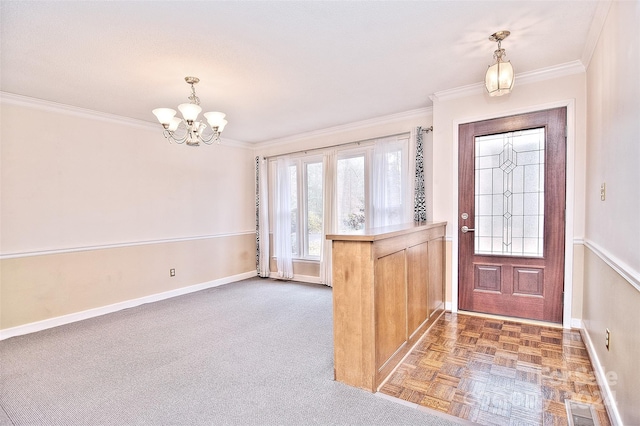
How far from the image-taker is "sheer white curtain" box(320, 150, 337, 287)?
4.87 metres

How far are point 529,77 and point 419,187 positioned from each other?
1566 mm

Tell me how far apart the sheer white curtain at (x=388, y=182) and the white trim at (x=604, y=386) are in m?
2.23

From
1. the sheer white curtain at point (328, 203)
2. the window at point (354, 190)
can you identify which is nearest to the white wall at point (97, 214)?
the window at point (354, 190)

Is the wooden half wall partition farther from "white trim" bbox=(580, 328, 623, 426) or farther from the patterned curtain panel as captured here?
the patterned curtain panel

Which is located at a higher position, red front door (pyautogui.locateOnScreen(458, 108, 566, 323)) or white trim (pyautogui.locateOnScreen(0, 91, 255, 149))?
white trim (pyautogui.locateOnScreen(0, 91, 255, 149))

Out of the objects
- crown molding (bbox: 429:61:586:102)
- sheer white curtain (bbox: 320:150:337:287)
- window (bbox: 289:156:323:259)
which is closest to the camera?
crown molding (bbox: 429:61:586:102)

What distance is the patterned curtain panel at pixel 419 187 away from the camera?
3967 millimetres

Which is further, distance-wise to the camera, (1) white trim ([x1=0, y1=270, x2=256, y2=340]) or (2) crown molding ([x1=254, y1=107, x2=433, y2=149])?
(2) crown molding ([x1=254, y1=107, x2=433, y2=149])

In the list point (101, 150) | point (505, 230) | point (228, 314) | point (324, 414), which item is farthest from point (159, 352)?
point (505, 230)

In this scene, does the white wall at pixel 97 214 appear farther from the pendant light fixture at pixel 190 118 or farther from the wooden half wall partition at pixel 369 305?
the wooden half wall partition at pixel 369 305

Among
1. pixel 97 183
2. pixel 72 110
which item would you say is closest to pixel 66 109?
pixel 72 110

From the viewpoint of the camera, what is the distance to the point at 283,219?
547 cm

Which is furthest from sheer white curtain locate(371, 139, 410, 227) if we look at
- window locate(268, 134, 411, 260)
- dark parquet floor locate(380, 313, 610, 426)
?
dark parquet floor locate(380, 313, 610, 426)

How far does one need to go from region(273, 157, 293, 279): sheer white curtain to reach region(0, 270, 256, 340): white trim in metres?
0.97
